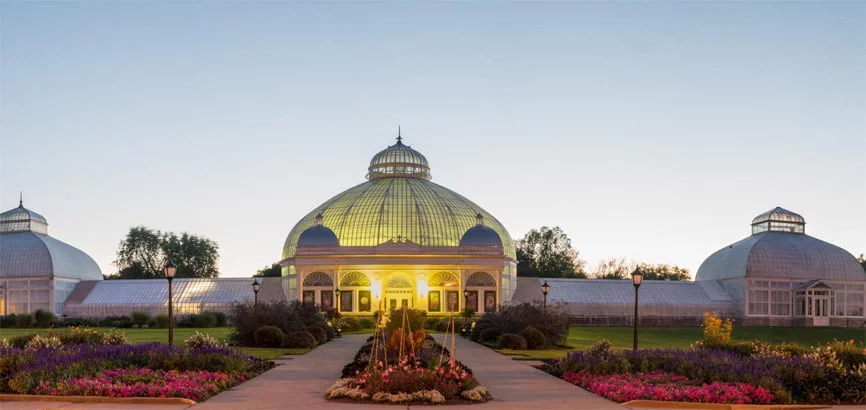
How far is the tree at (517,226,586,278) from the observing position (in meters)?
109

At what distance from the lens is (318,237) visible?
82.6 metres

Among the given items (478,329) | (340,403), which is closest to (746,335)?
(478,329)

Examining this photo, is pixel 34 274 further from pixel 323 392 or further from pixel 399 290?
pixel 323 392

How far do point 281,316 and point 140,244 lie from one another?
73.2 metres

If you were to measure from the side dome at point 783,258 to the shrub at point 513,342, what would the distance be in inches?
1943

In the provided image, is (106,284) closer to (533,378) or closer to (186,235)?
(186,235)

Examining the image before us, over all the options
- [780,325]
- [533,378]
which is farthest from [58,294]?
[533,378]

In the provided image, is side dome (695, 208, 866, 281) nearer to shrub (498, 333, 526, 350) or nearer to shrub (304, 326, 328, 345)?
shrub (498, 333, 526, 350)

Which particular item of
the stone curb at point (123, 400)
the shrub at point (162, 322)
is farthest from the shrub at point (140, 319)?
the stone curb at point (123, 400)

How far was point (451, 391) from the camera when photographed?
2011 cm

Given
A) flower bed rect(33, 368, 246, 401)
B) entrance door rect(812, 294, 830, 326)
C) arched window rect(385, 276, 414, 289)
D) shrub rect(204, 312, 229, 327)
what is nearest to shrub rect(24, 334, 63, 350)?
flower bed rect(33, 368, 246, 401)

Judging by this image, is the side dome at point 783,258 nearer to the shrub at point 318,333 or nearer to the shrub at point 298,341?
the shrub at point 318,333

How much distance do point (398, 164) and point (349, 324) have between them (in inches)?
1381

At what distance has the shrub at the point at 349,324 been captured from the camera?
63.2m
